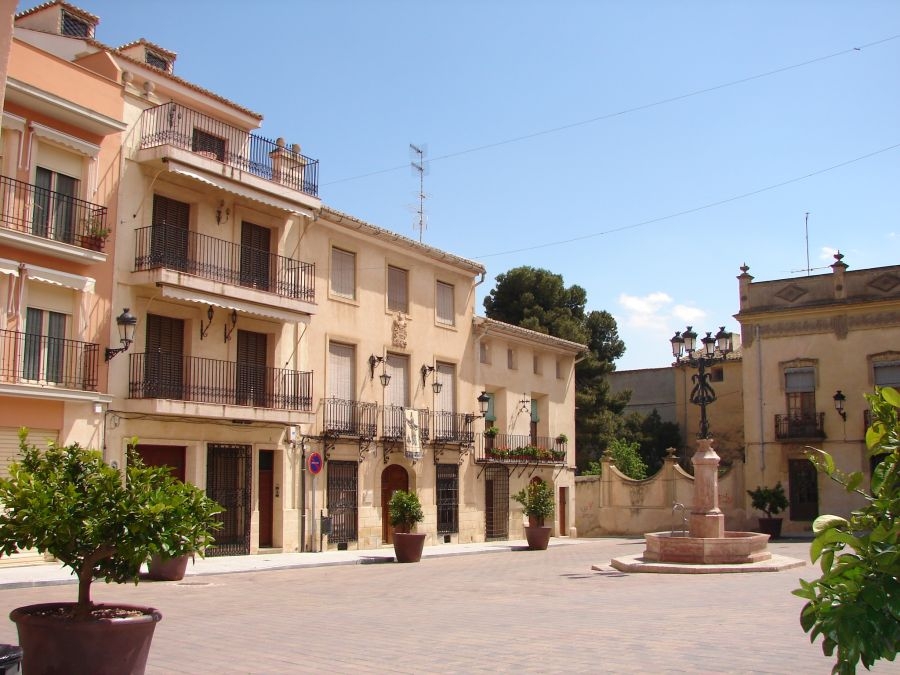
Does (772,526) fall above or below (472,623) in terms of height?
below

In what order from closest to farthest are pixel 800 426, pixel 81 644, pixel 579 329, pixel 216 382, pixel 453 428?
1. pixel 81 644
2. pixel 216 382
3. pixel 453 428
4. pixel 800 426
5. pixel 579 329

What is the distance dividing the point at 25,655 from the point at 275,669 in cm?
239

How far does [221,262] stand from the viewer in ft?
81.9

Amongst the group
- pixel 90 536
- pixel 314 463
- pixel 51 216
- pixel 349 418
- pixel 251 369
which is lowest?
pixel 90 536

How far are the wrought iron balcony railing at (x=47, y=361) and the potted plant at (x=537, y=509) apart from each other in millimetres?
13383

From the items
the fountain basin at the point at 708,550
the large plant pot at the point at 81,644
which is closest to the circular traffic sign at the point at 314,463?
the fountain basin at the point at 708,550

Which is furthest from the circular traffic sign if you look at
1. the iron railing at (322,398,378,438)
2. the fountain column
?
the fountain column

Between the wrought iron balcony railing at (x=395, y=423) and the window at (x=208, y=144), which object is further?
the wrought iron balcony railing at (x=395, y=423)

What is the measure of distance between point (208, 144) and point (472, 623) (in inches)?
705

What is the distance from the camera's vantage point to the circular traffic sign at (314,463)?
86.8ft

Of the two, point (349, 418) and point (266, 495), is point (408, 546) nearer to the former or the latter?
point (266, 495)

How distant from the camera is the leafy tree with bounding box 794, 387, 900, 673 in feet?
11.0

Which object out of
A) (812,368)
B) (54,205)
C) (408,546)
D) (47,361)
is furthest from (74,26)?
(812,368)

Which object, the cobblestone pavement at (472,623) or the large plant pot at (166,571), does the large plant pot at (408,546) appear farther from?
the large plant pot at (166,571)
